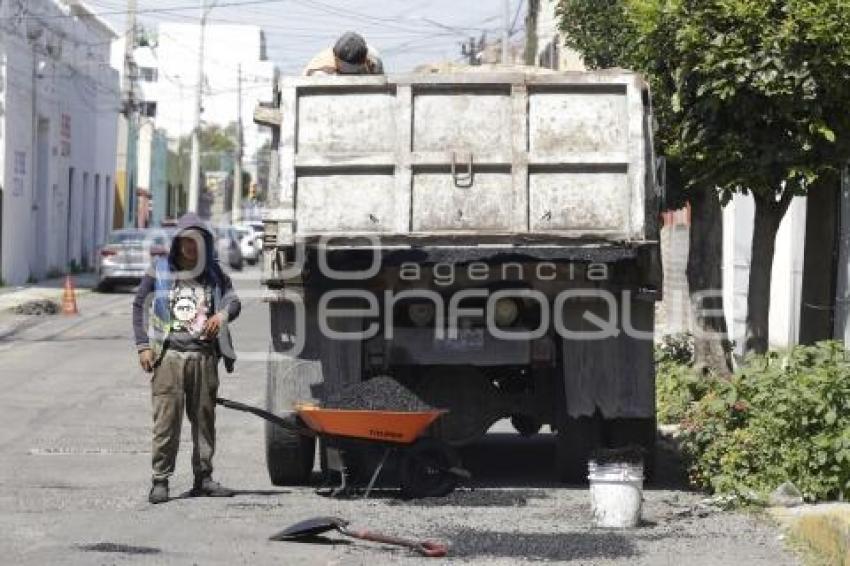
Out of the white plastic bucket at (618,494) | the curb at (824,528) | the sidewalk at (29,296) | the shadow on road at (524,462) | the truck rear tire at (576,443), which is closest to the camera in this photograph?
the curb at (824,528)

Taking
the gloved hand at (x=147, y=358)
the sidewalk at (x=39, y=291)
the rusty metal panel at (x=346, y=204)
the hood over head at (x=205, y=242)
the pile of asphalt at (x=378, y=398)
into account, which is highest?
the rusty metal panel at (x=346, y=204)

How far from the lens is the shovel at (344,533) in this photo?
9164mm

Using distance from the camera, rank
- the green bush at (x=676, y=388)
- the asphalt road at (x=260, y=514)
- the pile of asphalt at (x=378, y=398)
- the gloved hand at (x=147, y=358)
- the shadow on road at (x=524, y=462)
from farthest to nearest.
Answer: the green bush at (x=676, y=388) < the shadow on road at (x=524, y=462) < the gloved hand at (x=147, y=358) < the pile of asphalt at (x=378, y=398) < the asphalt road at (x=260, y=514)

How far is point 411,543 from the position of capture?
30.4 feet

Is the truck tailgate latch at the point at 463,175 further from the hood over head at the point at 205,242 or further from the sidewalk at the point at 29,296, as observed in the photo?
the sidewalk at the point at 29,296

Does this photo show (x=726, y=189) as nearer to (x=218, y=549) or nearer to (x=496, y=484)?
(x=496, y=484)

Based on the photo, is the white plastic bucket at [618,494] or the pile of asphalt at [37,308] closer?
the white plastic bucket at [618,494]

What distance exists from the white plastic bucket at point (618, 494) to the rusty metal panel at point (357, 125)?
2.75 metres

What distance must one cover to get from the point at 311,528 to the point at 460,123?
332cm

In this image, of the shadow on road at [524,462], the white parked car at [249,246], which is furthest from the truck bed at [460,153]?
the white parked car at [249,246]

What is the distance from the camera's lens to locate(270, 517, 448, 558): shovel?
916 cm

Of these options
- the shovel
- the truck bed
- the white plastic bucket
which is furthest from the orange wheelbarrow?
the shovel

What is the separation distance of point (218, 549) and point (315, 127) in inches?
136

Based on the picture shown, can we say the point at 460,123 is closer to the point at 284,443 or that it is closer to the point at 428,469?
the point at 428,469
